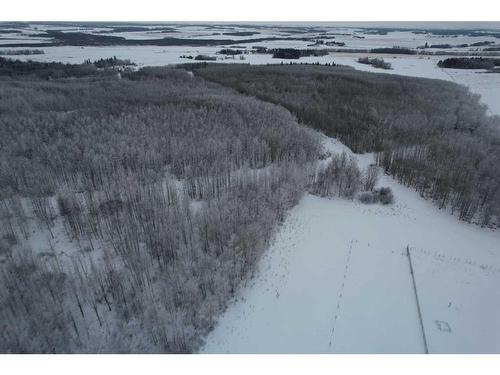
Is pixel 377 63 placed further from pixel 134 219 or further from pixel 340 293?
pixel 134 219

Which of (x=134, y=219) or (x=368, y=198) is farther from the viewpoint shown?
(x=368, y=198)

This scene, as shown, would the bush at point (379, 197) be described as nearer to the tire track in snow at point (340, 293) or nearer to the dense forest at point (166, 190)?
the dense forest at point (166, 190)

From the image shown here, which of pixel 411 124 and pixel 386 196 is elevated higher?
pixel 411 124

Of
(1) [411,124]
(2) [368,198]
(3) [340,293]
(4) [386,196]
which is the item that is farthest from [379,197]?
(1) [411,124]

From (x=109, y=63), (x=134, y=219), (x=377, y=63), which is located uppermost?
(x=109, y=63)

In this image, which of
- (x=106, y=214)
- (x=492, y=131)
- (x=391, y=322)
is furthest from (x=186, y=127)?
(x=492, y=131)

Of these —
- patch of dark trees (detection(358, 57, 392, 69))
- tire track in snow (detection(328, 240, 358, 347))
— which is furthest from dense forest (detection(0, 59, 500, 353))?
patch of dark trees (detection(358, 57, 392, 69))

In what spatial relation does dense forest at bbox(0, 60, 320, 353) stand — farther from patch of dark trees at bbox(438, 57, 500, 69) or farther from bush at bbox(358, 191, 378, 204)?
patch of dark trees at bbox(438, 57, 500, 69)

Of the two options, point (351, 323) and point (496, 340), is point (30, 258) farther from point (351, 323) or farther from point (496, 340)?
point (496, 340)
